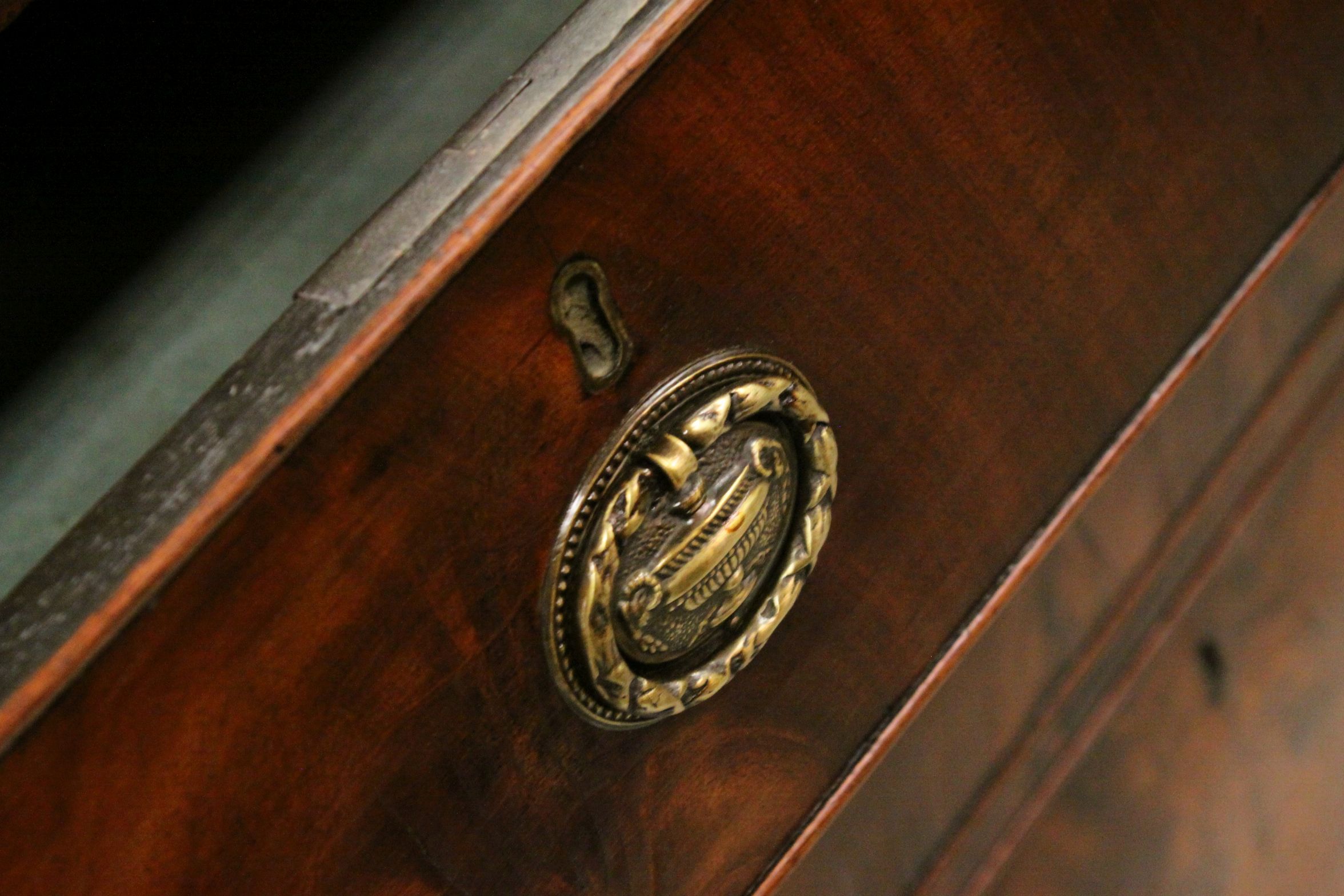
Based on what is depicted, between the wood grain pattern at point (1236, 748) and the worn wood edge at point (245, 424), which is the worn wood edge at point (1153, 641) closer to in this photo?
the wood grain pattern at point (1236, 748)

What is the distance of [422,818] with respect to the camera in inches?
19.9

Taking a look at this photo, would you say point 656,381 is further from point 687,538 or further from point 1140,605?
point 1140,605

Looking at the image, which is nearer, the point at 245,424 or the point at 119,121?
the point at 245,424

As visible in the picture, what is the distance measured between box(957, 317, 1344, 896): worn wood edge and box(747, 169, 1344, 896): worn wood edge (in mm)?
125

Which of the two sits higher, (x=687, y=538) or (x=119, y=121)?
(x=119, y=121)

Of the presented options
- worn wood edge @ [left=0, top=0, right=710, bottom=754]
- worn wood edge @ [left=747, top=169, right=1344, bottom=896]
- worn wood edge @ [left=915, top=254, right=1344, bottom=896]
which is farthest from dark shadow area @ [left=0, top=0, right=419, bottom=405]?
worn wood edge @ [left=915, top=254, right=1344, bottom=896]

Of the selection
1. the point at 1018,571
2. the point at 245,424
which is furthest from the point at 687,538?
the point at 1018,571

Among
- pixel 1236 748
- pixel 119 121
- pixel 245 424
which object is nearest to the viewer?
pixel 245 424

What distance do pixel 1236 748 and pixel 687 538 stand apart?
1.67ft

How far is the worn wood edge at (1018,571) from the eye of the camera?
2.33ft

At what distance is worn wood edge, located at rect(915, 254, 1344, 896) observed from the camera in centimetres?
83

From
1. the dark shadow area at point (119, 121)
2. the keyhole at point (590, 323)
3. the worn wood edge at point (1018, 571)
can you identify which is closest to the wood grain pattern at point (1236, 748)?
the worn wood edge at point (1018, 571)

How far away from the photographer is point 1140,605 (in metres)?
0.91

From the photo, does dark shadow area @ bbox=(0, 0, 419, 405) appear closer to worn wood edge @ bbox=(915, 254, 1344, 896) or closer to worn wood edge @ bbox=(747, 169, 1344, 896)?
worn wood edge @ bbox=(747, 169, 1344, 896)
